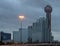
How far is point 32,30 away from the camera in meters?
126

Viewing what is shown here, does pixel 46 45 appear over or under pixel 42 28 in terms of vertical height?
under

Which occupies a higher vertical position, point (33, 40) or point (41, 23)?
point (41, 23)

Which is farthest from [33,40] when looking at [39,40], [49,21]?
[49,21]

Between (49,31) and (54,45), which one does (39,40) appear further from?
(54,45)

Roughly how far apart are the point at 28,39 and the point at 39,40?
5.96 metres

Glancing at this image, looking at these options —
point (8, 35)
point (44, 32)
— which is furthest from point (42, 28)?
point (8, 35)

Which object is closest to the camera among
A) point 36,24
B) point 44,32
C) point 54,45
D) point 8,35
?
point 54,45

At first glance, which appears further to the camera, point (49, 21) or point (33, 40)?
point (49, 21)

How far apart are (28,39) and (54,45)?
22.8 m

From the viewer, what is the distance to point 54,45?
112 m

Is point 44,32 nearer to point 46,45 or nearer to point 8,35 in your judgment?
point 46,45

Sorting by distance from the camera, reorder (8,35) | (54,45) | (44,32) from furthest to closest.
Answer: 1. (8,35)
2. (44,32)
3. (54,45)

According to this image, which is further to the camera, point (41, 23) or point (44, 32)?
point (44, 32)

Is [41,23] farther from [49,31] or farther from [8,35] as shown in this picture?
[8,35]
